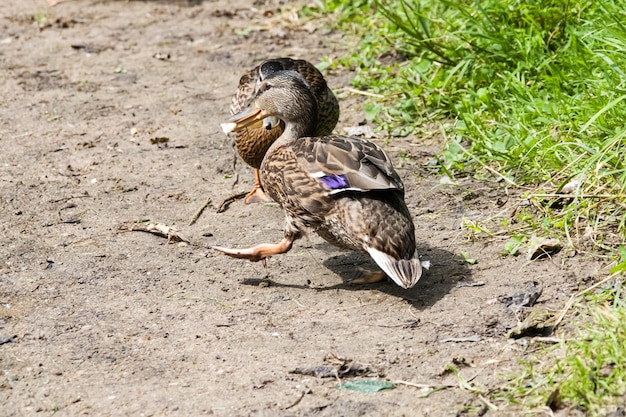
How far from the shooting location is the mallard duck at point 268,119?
591 centimetres

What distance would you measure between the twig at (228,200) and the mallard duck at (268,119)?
90 mm

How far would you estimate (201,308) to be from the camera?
4.64m

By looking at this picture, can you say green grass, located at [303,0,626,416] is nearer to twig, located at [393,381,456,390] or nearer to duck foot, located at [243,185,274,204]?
twig, located at [393,381,456,390]

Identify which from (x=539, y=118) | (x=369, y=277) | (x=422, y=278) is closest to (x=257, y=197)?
(x=369, y=277)

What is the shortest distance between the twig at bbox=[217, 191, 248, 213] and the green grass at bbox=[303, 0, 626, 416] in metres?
1.34

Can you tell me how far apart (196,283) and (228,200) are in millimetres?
1234

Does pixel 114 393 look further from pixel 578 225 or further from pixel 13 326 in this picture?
pixel 578 225

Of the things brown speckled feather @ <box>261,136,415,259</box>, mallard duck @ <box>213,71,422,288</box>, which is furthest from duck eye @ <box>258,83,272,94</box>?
brown speckled feather @ <box>261,136,415,259</box>

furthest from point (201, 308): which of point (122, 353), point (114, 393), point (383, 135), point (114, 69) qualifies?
point (114, 69)

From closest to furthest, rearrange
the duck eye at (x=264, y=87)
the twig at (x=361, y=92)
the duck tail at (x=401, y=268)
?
the duck tail at (x=401, y=268), the duck eye at (x=264, y=87), the twig at (x=361, y=92)

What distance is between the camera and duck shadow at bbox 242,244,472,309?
464 centimetres

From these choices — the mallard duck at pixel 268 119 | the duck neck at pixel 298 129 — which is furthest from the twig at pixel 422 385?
the mallard duck at pixel 268 119

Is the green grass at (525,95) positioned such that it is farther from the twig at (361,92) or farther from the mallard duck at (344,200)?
the mallard duck at (344,200)

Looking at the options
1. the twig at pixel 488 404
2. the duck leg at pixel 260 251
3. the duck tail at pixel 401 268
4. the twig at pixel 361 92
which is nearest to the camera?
the twig at pixel 488 404
